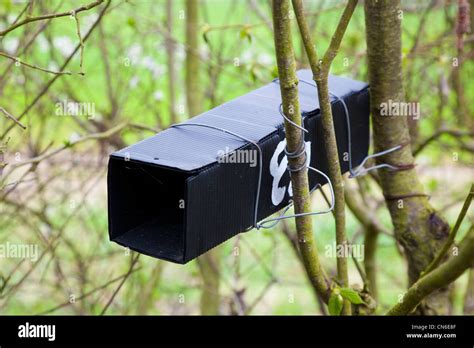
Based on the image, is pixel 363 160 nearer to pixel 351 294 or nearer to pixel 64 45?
pixel 351 294

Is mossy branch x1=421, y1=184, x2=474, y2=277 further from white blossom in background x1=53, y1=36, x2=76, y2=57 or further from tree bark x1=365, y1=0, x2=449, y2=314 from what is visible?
white blossom in background x1=53, y1=36, x2=76, y2=57

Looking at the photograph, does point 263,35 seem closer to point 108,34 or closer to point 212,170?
point 108,34

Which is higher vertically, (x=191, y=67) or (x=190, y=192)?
(x=191, y=67)

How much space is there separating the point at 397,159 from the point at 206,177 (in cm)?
92

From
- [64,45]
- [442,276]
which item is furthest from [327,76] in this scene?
[64,45]

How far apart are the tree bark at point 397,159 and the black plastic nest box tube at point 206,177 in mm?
228

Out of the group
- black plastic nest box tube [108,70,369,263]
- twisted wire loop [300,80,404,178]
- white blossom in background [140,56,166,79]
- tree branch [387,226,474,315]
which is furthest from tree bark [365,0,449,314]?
white blossom in background [140,56,166,79]

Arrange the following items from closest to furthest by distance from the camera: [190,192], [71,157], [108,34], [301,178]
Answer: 1. [190,192]
2. [301,178]
3. [71,157]
4. [108,34]

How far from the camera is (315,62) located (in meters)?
1.76

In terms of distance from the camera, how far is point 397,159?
223 centimetres
